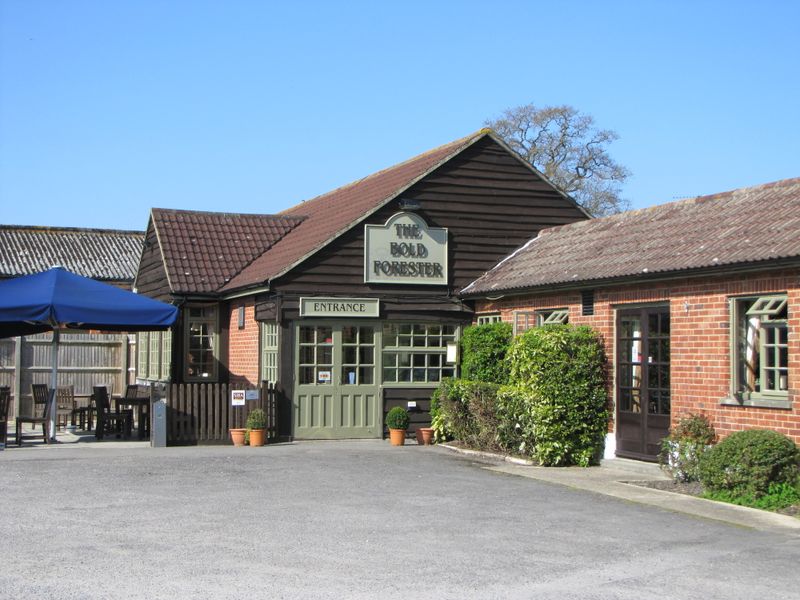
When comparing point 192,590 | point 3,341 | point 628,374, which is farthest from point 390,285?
point 192,590

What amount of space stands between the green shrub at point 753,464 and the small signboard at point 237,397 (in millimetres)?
9006

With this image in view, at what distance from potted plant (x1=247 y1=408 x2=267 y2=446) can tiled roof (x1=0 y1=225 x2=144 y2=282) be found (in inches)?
792

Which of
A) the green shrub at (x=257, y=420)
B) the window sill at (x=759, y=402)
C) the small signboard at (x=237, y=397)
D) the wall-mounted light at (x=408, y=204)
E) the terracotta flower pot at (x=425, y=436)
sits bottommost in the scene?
the terracotta flower pot at (x=425, y=436)

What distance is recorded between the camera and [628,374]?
16.0m

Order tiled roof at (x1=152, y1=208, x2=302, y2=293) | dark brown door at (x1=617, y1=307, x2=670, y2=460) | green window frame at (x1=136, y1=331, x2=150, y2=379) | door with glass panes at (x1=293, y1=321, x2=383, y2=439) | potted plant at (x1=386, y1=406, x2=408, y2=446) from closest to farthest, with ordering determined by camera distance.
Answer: dark brown door at (x1=617, y1=307, x2=670, y2=460) < potted plant at (x1=386, y1=406, x2=408, y2=446) < door with glass panes at (x1=293, y1=321, x2=383, y2=439) < tiled roof at (x1=152, y1=208, x2=302, y2=293) < green window frame at (x1=136, y1=331, x2=150, y2=379)

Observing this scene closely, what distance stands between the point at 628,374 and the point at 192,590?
9798 millimetres

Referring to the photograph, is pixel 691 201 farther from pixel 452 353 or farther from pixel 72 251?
pixel 72 251

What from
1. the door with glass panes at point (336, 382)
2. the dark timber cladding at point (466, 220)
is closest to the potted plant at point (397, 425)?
the door with glass panes at point (336, 382)

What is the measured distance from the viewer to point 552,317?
17.9m

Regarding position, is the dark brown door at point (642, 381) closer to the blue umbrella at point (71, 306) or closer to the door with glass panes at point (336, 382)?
the door with glass panes at point (336, 382)

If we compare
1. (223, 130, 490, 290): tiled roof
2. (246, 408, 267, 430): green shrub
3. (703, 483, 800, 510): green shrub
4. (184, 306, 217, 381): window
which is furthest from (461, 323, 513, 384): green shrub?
(703, 483, 800, 510): green shrub

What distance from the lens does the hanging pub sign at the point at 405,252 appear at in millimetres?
20125

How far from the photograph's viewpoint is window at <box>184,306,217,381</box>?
22.9m

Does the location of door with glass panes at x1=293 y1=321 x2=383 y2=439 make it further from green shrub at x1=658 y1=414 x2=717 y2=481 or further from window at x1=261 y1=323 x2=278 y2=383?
green shrub at x1=658 y1=414 x2=717 y2=481
